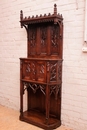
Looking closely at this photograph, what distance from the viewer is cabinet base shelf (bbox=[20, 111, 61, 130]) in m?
2.42

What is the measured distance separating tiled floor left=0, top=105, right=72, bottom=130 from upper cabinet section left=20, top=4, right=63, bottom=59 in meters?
1.14

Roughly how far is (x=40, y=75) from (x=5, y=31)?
56.3 inches

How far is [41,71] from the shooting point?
7.82ft

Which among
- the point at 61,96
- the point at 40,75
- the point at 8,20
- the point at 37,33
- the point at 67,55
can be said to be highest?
the point at 8,20

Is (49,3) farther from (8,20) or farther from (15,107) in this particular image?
(15,107)

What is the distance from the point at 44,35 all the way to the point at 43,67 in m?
0.60

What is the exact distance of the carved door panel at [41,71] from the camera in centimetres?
234

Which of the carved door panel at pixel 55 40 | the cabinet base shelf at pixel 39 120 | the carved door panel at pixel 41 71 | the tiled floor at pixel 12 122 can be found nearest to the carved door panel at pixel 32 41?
the carved door panel at pixel 55 40

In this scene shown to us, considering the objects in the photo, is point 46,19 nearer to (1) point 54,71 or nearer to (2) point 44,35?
(2) point 44,35

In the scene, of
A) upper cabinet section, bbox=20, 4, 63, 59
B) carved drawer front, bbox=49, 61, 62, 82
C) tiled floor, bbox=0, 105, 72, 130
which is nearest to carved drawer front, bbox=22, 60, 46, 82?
carved drawer front, bbox=49, 61, 62, 82

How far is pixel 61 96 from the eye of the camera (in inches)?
102

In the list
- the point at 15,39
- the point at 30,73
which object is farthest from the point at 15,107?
the point at 15,39

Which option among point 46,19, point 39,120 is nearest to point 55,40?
point 46,19

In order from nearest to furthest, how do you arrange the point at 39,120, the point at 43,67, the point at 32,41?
the point at 43,67 < the point at 39,120 < the point at 32,41
